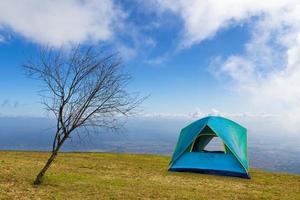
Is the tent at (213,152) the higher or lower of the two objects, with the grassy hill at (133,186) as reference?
higher

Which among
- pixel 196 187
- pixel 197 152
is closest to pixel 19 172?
pixel 196 187

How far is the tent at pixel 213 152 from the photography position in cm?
2561

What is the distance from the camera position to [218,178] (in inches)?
966

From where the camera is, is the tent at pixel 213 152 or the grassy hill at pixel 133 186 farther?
the tent at pixel 213 152

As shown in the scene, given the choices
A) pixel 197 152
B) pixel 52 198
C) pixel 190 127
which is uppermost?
pixel 190 127

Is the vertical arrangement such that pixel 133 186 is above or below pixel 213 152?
below

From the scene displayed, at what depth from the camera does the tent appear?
2561cm

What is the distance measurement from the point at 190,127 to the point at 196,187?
9276mm

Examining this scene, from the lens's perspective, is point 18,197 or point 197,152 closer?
point 18,197

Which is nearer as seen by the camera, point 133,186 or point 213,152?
point 133,186

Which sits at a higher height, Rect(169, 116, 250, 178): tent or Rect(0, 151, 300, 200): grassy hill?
Rect(169, 116, 250, 178): tent

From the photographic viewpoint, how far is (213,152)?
1067 inches

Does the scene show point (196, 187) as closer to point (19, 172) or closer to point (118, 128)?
point (118, 128)

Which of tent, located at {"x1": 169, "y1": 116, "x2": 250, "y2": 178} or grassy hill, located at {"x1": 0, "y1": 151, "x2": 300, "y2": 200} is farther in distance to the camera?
tent, located at {"x1": 169, "y1": 116, "x2": 250, "y2": 178}
